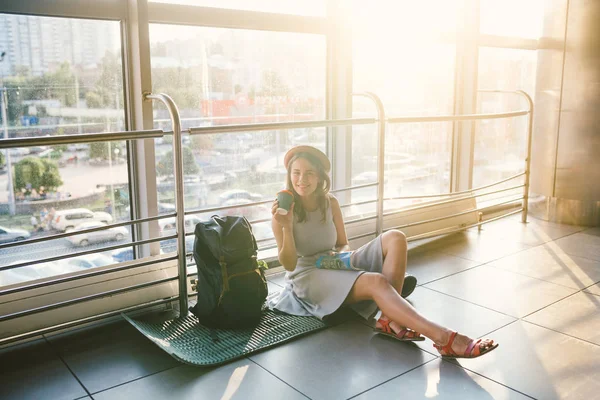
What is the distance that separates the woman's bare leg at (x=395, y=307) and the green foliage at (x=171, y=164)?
1178 millimetres

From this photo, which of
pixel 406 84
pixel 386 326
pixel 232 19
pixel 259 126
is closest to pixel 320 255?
pixel 386 326

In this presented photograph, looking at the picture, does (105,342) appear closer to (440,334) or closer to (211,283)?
(211,283)

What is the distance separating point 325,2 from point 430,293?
6.50 feet

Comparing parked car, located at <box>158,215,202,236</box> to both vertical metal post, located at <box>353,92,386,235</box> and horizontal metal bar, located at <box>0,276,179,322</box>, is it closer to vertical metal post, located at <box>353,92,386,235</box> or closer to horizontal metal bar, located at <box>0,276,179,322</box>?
horizontal metal bar, located at <box>0,276,179,322</box>

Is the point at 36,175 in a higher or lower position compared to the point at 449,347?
higher

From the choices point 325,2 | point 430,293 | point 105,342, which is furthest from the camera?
point 325,2

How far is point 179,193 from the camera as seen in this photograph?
2797 millimetres

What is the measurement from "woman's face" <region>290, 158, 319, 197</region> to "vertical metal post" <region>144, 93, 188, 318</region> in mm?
523

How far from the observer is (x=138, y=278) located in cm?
299

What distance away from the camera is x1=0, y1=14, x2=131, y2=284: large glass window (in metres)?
2.72

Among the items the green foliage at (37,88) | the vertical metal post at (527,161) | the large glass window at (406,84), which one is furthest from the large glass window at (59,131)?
the vertical metal post at (527,161)

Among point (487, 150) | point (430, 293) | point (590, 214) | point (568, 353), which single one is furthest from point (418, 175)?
point (568, 353)

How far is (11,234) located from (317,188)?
143cm

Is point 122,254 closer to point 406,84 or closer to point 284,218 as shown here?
point 284,218
